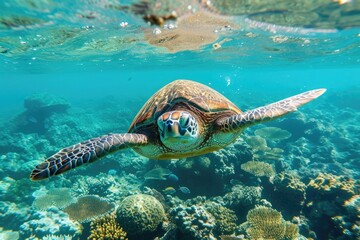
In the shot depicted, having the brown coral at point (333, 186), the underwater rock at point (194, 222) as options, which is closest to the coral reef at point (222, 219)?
the underwater rock at point (194, 222)

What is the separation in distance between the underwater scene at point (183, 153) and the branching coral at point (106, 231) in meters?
0.03

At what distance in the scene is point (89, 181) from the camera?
10648 mm

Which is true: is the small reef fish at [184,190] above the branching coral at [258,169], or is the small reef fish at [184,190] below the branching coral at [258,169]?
above

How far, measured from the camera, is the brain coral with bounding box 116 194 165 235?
18.1ft

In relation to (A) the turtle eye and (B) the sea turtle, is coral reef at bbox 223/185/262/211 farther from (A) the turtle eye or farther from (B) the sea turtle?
(A) the turtle eye

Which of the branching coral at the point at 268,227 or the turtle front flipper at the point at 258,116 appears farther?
the branching coral at the point at 268,227

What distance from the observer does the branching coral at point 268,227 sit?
5637mm

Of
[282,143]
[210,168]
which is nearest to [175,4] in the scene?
[210,168]

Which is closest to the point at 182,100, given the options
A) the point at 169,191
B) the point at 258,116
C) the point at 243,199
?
the point at 258,116

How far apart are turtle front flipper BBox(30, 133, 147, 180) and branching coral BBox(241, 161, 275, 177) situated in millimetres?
5853

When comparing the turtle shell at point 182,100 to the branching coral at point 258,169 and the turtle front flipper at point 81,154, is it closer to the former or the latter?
the turtle front flipper at point 81,154

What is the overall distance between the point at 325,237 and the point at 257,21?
10.5 meters

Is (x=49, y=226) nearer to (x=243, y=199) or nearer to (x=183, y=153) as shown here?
(x=183, y=153)

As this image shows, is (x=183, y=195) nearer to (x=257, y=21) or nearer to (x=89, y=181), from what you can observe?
(x=89, y=181)
